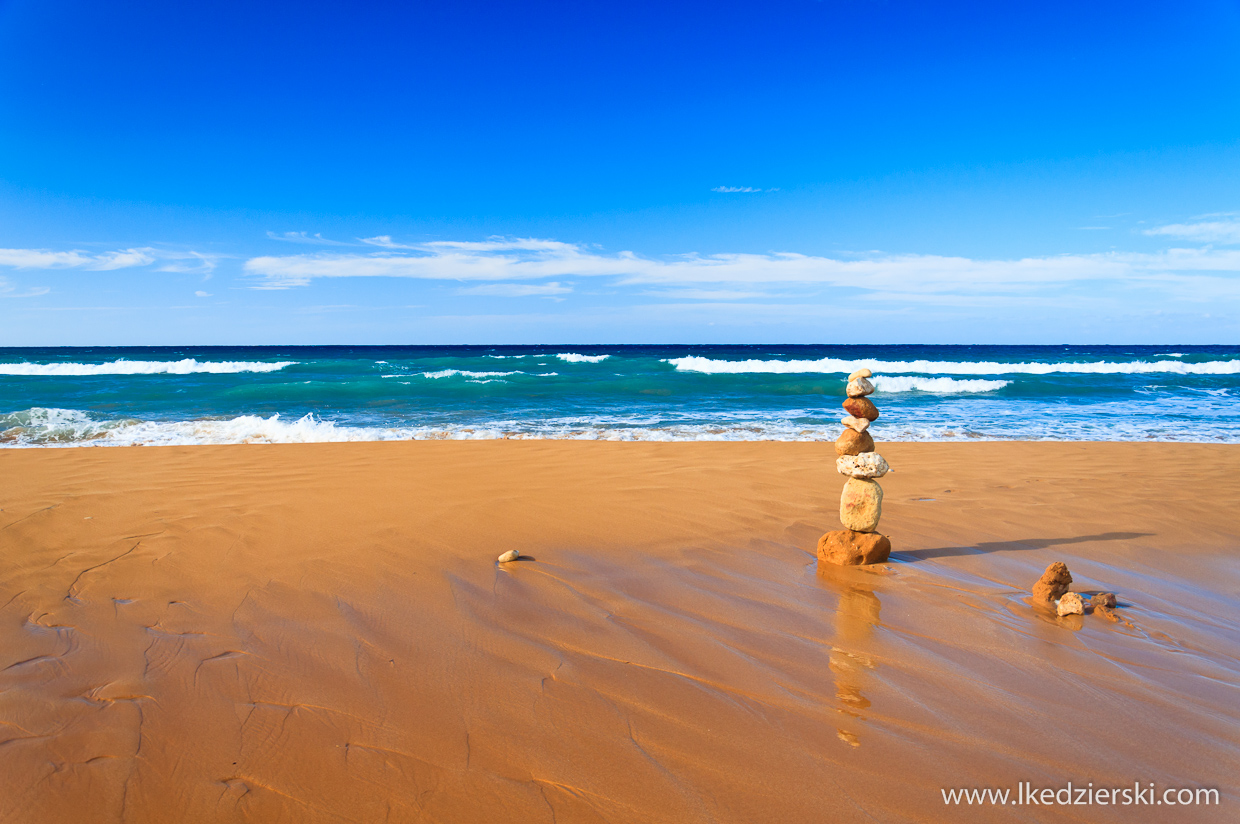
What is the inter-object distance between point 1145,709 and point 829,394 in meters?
20.1

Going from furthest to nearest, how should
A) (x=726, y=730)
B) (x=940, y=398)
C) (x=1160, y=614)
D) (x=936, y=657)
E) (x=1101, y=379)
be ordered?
1. (x=1101, y=379)
2. (x=940, y=398)
3. (x=1160, y=614)
4. (x=936, y=657)
5. (x=726, y=730)

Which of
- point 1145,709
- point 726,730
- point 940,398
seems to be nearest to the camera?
point 726,730

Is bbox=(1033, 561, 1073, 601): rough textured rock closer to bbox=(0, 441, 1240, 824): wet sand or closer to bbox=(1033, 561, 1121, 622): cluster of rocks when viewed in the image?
bbox=(1033, 561, 1121, 622): cluster of rocks

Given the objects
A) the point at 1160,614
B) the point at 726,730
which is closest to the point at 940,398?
the point at 1160,614

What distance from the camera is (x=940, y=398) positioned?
1967 cm

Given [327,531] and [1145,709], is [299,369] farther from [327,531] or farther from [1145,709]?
[1145,709]

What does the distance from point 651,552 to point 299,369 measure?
37225 millimetres

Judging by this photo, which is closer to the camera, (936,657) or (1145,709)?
(1145,709)

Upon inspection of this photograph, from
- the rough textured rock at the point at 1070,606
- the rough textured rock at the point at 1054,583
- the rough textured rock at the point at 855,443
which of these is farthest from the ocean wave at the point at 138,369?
the rough textured rock at the point at 1070,606

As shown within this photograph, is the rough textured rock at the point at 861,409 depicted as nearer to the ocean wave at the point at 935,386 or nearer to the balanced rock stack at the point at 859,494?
the balanced rock stack at the point at 859,494

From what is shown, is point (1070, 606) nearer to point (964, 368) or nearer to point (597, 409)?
point (597, 409)

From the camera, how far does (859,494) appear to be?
15.7 ft

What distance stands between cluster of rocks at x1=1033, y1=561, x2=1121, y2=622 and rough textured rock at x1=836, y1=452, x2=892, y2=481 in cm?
122

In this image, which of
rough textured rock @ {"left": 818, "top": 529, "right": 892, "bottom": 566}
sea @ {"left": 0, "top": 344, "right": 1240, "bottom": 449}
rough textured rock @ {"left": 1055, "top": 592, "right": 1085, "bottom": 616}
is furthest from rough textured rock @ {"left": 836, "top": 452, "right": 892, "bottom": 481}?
sea @ {"left": 0, "top": 344, "right": 1240, "bottom": 449}
